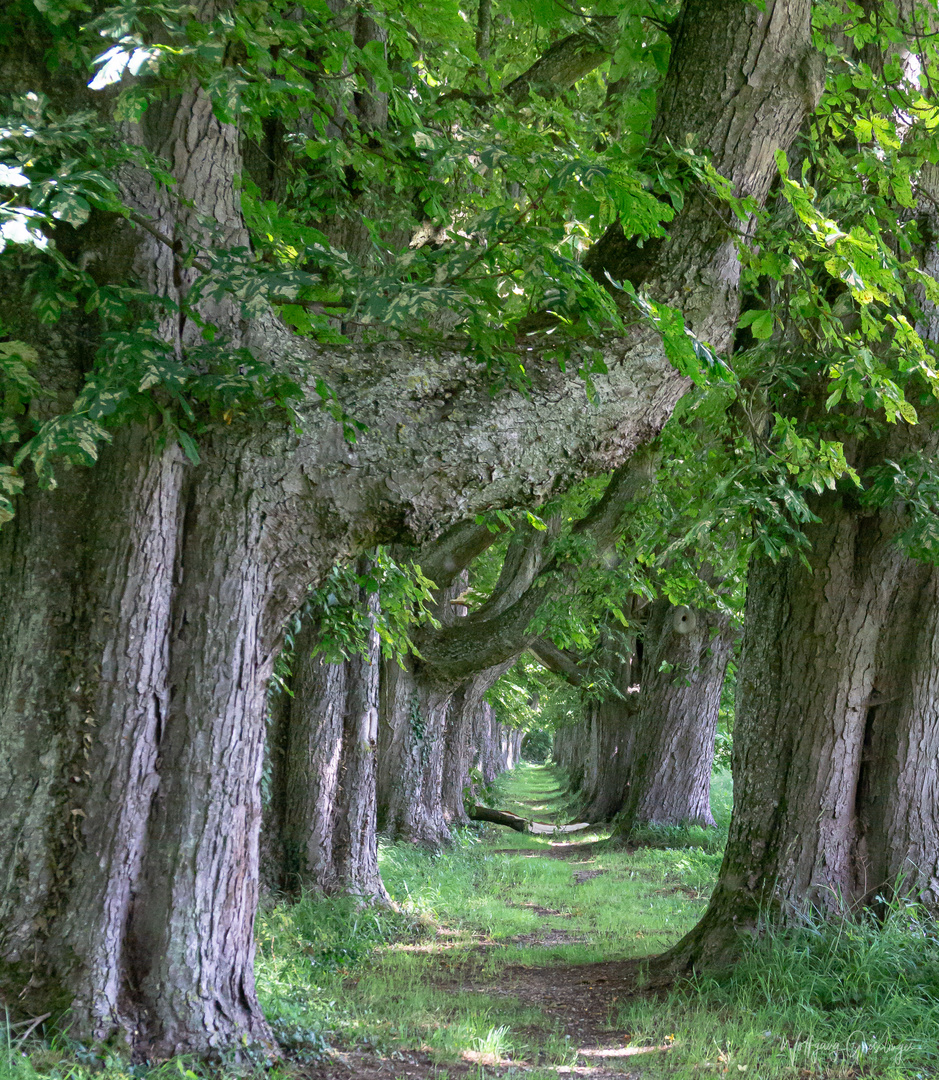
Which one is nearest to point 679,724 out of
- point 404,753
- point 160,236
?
point 404,753

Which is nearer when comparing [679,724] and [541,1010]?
[541,1010]

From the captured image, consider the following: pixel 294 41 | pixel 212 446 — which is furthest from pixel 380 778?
pixel 294 41

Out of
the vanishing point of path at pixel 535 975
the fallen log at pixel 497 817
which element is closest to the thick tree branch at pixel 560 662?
the fallen log at pixel 497 817

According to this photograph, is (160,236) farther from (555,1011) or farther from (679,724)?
(679,724)

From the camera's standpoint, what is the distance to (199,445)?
11.9 ft

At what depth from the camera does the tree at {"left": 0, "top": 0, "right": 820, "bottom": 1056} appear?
3162mm

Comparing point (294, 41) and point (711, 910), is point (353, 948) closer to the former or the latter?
point (711, 910)

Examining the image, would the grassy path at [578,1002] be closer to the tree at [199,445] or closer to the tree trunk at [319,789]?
the tree trunk at [319,789]

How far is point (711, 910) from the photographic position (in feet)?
18.8

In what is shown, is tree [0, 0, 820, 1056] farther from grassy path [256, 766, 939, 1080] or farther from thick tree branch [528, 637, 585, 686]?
thick tree branch [528, 637, 585, 686]

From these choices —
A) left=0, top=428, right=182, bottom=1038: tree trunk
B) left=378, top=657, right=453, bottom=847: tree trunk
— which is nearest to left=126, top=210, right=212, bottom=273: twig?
left=0, top=428, right=182, bottom=1038: tree trunk

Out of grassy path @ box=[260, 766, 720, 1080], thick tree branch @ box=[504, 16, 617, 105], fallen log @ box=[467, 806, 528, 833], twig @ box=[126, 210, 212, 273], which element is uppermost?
thick tree branch @ box=[504, 16, 617, 105]

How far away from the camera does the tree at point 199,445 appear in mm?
3162

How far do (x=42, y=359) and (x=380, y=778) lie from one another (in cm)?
999
